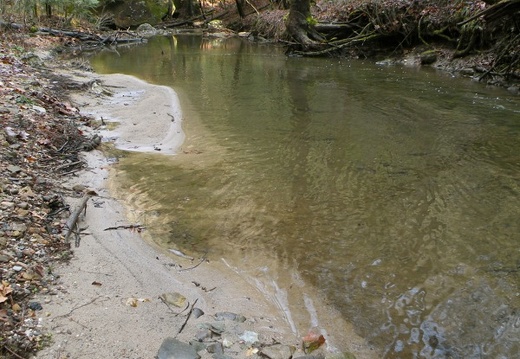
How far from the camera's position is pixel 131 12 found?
28.7 meters

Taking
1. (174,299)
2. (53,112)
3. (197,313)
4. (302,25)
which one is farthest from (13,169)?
(302,25)

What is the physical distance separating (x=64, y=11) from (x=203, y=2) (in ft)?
60.8

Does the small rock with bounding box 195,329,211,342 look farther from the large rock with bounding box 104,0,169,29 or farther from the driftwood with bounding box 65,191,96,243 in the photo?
the large rock with bounding box 104,0,169,29

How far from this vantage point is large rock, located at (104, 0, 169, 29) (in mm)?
28156

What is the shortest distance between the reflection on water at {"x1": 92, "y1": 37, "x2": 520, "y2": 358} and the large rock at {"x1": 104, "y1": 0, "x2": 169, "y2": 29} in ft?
72.7

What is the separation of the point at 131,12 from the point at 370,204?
28399 millimetres

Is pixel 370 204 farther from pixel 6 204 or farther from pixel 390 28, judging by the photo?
pixel 390 28

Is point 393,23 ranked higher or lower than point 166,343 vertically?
higher

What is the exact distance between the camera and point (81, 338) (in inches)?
95.3

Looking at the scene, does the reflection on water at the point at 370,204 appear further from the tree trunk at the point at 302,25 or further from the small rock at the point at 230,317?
the tree trunk at the point at 302,25

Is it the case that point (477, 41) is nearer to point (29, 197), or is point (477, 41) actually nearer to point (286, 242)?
point (286, 242)

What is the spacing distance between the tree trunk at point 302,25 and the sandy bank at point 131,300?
14528 millimetres

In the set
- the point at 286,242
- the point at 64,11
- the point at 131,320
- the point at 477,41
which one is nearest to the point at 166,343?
the point at 131,320

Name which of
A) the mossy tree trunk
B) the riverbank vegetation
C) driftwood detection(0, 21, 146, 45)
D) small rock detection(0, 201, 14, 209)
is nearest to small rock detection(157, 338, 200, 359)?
small rock detection(0, 201, 14, 209)
